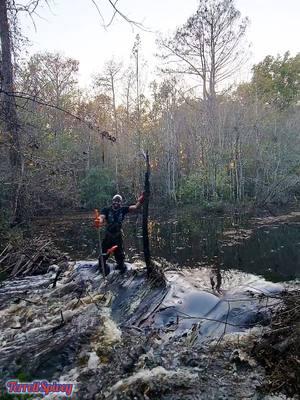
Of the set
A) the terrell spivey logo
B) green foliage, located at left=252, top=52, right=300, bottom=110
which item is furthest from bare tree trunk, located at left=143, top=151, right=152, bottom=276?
green foliage, located at left=252, top=52, right=300, bottom=110

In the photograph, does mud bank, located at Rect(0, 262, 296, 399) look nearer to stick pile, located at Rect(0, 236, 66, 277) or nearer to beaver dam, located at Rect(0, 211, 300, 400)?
beaver dam, located at Rect(0, 211, 300, 400)

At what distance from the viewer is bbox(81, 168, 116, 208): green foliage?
2447 centimetres

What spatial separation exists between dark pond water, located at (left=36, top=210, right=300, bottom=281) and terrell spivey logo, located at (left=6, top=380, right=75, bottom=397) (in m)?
5.93

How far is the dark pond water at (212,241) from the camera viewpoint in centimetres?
1002

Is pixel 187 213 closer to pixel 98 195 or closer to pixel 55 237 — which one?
pixel 98 195

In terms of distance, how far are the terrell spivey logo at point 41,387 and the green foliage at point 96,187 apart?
2025 cm

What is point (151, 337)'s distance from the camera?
534 cm

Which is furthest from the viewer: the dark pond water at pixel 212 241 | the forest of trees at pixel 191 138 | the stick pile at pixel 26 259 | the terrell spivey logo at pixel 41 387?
the forest of trees at pixel 191 138

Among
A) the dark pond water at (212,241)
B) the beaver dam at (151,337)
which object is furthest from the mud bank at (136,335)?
the dark pond water at (212,241)

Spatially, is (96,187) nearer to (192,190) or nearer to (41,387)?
(192,190)

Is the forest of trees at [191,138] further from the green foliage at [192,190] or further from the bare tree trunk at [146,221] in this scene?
the bare tree trunk at [146,221]

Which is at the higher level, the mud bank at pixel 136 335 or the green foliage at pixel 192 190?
the green foliage at pixel 192 190

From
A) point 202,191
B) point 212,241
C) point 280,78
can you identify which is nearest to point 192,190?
point 202,191

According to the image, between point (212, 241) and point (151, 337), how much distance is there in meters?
8.37
